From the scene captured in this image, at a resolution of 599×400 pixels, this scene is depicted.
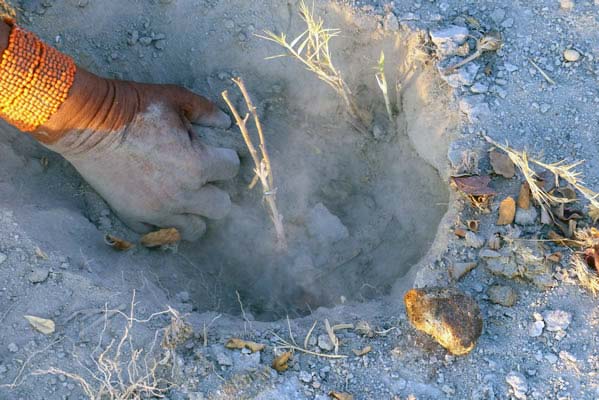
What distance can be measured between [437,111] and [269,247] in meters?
1.45

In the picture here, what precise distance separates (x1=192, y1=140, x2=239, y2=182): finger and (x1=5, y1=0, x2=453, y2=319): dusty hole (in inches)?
5.8

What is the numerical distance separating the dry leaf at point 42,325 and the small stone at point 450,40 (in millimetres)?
2667

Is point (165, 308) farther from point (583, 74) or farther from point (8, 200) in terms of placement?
point (583, 74)

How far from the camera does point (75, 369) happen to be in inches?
140

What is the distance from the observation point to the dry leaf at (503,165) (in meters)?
3.86

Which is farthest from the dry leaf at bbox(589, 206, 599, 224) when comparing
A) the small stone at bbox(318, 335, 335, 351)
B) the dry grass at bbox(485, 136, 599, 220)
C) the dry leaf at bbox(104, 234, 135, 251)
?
the dry leaf at bbox(104, 234, 135, 251)

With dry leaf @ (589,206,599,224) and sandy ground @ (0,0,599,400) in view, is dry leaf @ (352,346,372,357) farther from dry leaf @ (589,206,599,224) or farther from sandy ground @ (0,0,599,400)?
dry leaf @ (589,206,599,224)

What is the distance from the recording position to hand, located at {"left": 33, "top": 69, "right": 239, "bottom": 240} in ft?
13.3

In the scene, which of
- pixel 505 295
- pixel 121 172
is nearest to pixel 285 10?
pixel 121 172

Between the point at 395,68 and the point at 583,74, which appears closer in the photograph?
the point at 583,74

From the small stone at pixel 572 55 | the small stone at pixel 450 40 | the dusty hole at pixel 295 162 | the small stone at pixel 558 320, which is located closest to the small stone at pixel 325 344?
the dusty hole at pixel 295 162

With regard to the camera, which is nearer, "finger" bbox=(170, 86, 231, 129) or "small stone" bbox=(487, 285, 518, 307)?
"small stone" bbox=(487, 285, 518, 307)

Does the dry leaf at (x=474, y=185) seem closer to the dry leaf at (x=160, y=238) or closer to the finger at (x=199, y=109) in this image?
the finger at (x=199, y=109)

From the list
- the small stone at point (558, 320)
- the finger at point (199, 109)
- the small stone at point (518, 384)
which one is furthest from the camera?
the finger at point (199, 109)
